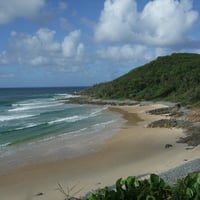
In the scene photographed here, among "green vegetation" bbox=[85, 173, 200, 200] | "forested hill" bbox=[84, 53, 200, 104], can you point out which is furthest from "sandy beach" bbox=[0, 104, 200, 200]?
"forested hill" bbox=[84, 53, 200, 104]

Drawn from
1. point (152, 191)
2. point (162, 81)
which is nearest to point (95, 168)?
point (152, 191)

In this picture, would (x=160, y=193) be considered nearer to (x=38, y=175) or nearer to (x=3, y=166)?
(x=38, y=175)

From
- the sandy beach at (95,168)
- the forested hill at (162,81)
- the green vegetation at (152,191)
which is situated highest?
the forested hill at (162,81)

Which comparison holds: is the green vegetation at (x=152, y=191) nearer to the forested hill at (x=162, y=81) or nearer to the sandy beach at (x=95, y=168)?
the sandy beach at (x=95, y=168)

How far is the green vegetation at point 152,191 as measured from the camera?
24.9 feet

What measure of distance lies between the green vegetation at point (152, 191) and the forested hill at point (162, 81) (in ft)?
163

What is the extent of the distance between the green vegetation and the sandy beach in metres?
6.53

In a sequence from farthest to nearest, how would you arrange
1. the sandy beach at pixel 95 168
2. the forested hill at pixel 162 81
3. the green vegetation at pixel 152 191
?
the forested hill at pixel 162 81
the sandy beach at pixel 95 168
the green vegetation at pixel 152 191

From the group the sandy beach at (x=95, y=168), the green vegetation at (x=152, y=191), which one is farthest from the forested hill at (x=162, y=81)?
the green vegetation at (x=152, y=191)

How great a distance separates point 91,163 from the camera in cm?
2045

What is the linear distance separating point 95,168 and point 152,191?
11477mm

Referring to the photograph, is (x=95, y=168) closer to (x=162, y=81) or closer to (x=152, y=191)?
(x=152, y=191)

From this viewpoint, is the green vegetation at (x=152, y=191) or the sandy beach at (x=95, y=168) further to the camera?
the sandy beach at (x=95, y=168)

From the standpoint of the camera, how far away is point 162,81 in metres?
84.2
